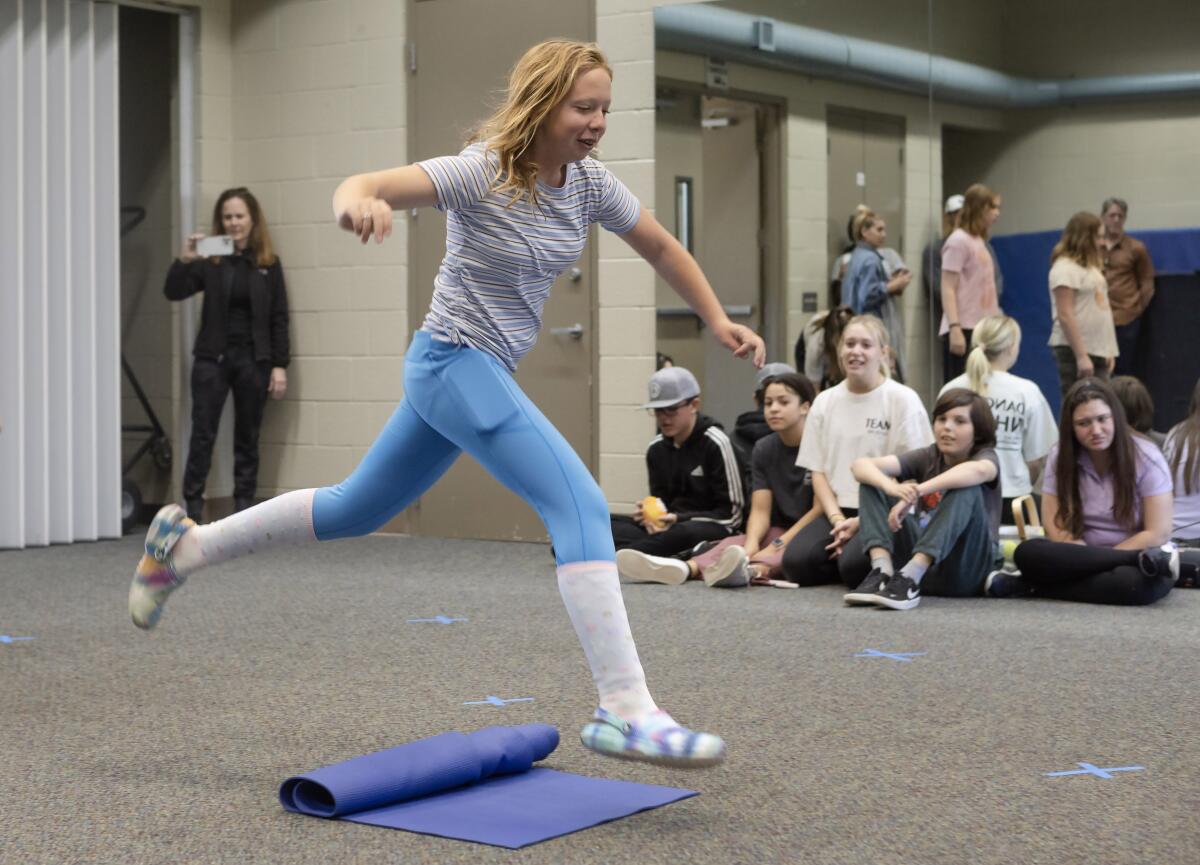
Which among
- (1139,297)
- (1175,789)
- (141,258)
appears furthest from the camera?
(141,258)

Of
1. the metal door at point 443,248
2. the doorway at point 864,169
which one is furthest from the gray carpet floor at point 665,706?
the doorway at point 864,169

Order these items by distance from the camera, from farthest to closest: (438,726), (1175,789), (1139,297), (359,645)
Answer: (1139,297), (359,645), (438,726), (1175,789)

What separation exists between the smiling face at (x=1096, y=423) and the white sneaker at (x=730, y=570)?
120cm

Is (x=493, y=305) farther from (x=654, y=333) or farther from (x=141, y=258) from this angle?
(x=141, y=258)

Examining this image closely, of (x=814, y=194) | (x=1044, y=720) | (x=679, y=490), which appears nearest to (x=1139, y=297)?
(x=814, y=194)

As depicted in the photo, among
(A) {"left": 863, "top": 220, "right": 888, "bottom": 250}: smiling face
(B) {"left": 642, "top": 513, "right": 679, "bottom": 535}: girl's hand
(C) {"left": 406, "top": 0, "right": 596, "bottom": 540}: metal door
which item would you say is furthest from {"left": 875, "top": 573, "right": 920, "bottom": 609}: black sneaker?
(C) {"left": 406, "top": 0, "right": 596, "bottom": 540}: metal door

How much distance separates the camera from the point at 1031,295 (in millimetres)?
5879

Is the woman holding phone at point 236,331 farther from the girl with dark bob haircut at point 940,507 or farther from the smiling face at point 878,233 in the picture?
the girl with dark bob haircut at point 940,507

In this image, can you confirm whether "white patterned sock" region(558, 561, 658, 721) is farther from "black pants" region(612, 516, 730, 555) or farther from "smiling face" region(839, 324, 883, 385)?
"black pants" region(612, 516, 730, 555)

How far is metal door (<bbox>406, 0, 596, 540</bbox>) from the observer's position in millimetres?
6762

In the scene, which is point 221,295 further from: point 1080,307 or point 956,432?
point 1080,307

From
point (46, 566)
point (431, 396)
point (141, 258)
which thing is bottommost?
point (46, 566)

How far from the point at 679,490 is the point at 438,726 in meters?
3.02

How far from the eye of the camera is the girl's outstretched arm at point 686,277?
9.50ft
